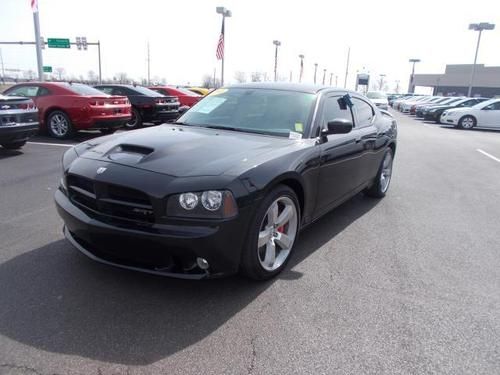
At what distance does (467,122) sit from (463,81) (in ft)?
240

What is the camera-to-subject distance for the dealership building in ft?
253

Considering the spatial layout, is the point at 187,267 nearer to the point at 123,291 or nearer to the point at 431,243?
the point at 123,291

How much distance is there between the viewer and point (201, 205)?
269 cm

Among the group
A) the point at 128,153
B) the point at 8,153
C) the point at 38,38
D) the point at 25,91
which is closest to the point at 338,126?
the point at 128,153

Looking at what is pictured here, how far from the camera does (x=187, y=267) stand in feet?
9.06

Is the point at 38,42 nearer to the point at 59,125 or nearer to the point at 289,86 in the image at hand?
the point at 59,125

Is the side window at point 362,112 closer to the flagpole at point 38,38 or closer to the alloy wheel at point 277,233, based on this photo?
the alloy wheel at point 277,233

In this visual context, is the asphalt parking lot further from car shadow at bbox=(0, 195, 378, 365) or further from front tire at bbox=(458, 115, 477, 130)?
front tire at bbox=(458, 115, 477, 130)

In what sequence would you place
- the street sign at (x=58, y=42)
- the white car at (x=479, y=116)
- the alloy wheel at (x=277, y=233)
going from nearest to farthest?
the alloy wheel at (x=277, y=233)
the white car at (x=479, y=116)
the street sign at (x=58, y=42)

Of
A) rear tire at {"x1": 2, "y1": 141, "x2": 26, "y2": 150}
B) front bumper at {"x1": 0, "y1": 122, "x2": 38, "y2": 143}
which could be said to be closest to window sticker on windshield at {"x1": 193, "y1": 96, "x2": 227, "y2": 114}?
front bumper at {"x1": 0, "y1": 122, "x2": 38, "y2": 143}

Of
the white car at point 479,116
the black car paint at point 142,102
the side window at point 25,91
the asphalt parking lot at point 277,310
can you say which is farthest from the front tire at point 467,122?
the side window at point 25,91

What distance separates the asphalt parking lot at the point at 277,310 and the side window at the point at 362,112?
132cm

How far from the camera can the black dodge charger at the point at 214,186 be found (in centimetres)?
269

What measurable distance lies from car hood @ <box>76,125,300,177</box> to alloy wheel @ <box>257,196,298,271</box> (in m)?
0.44
